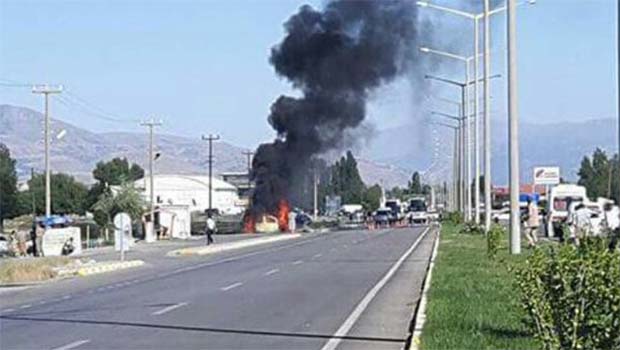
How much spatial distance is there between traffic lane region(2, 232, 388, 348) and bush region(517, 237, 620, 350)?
848 centimetres

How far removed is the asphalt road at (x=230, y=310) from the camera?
20.1m

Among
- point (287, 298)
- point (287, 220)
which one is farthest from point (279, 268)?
point (287, 220)

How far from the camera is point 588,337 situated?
1373 centimetres

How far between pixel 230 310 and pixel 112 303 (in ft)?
14.0

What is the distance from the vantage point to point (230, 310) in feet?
85.4

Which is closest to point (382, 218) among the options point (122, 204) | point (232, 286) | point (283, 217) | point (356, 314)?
point (283, 217)

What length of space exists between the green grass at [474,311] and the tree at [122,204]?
2768 inches

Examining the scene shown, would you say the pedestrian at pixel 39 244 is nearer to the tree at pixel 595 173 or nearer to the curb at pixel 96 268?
the curb at pixel 96 268

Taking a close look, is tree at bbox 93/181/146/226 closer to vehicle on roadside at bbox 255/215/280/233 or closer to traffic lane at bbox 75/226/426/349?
vehicle on roadside at bbox 255/215/280/233

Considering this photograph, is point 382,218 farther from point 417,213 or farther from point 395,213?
point 417,213

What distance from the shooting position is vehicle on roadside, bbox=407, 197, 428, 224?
14075 cm

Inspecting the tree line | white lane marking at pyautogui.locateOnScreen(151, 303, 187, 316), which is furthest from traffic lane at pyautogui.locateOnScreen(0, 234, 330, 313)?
the tree line

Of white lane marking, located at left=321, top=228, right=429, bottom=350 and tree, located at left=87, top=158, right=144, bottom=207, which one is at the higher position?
tree, located at left=87, top=158, right=144, bottom=207

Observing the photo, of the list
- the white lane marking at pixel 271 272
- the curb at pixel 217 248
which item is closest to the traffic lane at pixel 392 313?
the white lane marking at pixel 271 272
